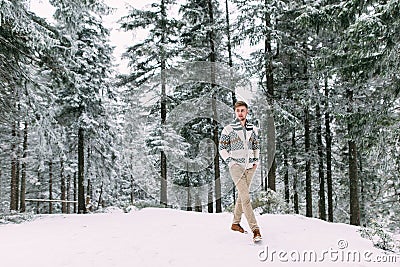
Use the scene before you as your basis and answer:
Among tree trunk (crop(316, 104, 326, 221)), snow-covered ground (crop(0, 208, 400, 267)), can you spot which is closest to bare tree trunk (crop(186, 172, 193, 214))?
tree trunk (crop(316, 104, 326, 221))

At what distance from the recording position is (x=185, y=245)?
5.09 metres

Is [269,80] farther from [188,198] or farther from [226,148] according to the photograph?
[226,148]

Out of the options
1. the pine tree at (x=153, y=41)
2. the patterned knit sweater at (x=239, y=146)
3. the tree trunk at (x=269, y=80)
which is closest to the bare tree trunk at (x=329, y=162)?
the tree trunk at (x=269, y=80)

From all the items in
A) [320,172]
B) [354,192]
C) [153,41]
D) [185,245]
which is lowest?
[354,192]

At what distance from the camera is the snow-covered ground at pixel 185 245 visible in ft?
14.2

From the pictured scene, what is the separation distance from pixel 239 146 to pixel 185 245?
1.78 m

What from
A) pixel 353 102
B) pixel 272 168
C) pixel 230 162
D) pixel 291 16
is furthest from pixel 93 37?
pixel 230 162

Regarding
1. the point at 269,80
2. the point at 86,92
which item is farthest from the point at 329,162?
the point at 86,92

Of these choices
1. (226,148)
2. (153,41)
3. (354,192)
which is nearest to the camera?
(226,148)

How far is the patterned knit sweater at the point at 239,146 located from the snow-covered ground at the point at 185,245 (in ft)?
4.18

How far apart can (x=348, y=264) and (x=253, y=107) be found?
1273 cm

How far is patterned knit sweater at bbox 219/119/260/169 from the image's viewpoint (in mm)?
5305

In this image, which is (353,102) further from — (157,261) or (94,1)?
(157,261)

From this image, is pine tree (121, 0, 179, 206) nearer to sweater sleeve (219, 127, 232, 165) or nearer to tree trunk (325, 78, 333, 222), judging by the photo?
tree trunk (325, 78, 333, 222)
